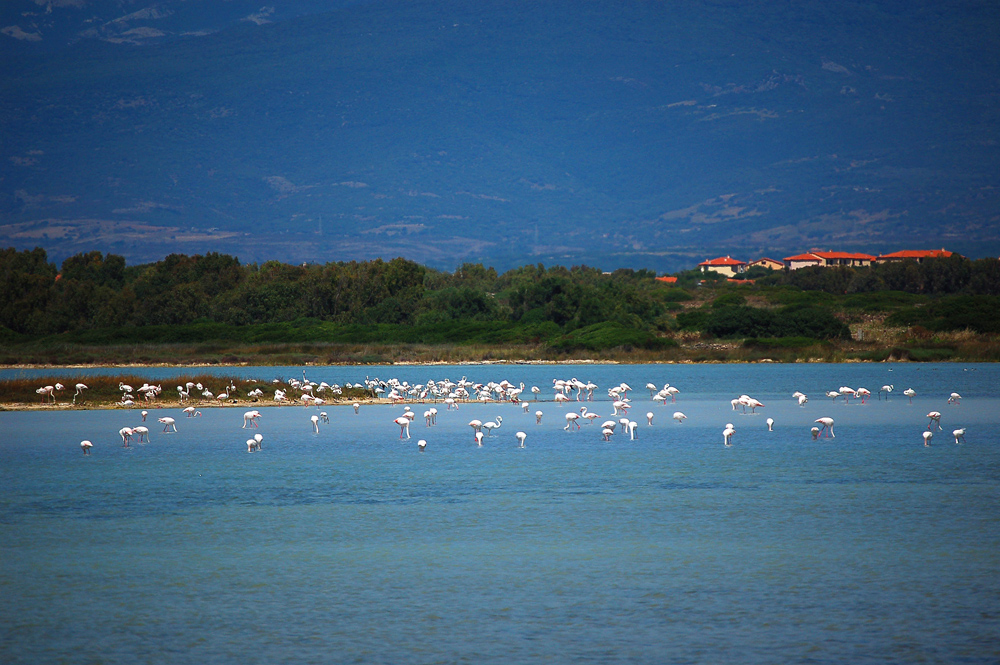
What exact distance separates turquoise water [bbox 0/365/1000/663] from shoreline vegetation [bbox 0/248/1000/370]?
45.8 meters

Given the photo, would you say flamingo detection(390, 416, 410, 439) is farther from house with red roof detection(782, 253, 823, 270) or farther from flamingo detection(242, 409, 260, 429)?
house with red roof detection(782, 253, 823, 270)

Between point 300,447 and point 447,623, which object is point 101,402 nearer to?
point 300,447

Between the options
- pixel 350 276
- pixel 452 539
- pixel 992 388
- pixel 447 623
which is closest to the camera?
pixel 447 623

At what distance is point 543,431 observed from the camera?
94.1ft

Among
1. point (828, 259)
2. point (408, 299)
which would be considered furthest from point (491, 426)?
point (828, 259)

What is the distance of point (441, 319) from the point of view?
9062 cm

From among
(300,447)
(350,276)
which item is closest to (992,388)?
(300,447)

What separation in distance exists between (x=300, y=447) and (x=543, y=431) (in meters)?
6.97

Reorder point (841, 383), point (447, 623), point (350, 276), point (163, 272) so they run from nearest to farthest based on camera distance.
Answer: point (447, 623) < point (841, 383) < point (350, 276) < point (163, 272)

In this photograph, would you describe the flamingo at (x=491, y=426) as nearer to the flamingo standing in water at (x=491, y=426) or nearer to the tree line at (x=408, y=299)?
the flamingo standing in water at (x=491, y=426)

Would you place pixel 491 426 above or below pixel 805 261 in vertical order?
below

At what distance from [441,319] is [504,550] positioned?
76.9 m

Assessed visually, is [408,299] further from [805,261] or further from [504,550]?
[805,261]

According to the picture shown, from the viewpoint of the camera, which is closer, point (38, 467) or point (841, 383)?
point (38, 467)
